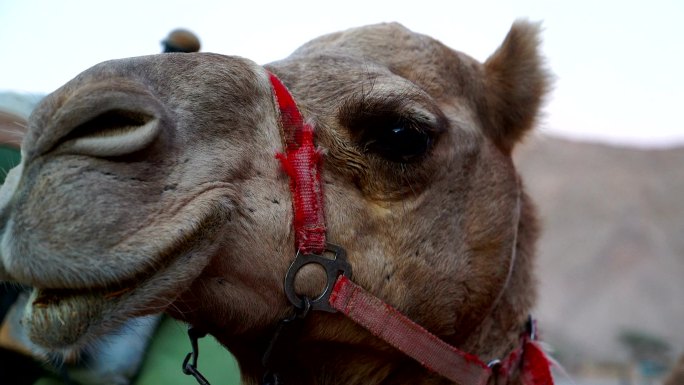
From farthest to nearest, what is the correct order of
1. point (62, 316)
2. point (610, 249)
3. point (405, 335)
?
point (610, 249), point (405, 335), point (62, 316)

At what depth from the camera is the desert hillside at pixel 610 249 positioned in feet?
74.9

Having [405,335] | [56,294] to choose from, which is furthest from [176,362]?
[56,294]

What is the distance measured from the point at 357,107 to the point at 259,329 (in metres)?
0.71

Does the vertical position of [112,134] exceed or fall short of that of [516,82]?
it exceeds it

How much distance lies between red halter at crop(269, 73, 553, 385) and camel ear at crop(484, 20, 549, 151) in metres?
0.90

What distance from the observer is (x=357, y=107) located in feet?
6.63

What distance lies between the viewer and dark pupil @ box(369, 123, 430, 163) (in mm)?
2040

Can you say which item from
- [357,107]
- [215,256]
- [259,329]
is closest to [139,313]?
[215,256]

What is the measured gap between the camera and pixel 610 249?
82.9 feet

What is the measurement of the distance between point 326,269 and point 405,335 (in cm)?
35

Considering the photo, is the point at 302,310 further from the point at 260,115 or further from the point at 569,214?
the point at 569,214

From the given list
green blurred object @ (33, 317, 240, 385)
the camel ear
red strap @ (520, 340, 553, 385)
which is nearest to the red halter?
red strap @ (520, 340, 553, 385)

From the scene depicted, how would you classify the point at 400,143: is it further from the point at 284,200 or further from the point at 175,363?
the point at 175,363

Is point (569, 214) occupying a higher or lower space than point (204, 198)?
lower
